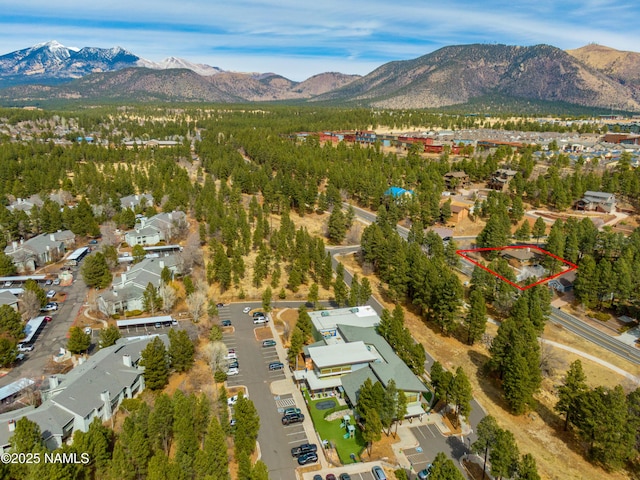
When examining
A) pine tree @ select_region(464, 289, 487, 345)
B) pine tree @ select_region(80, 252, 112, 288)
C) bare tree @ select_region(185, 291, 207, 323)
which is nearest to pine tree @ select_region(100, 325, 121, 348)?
bare tree @ select_region(185, 291, 207, 323)

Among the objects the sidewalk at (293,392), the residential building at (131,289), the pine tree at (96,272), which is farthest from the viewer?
the pine tree at (96,272)

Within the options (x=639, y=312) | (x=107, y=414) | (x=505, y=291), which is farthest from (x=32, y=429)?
(x=639, y=312)

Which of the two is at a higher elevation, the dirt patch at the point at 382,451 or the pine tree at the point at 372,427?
the pine tree at the point at 372,427

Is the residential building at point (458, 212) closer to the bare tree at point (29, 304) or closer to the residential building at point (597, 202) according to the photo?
the residential building at point (597, 202)

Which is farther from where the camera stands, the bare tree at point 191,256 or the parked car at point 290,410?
the bare tree at point 191,256

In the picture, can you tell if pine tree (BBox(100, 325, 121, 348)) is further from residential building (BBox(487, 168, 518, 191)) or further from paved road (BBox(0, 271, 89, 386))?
residential building (BBox(487, 168, 518, 191))

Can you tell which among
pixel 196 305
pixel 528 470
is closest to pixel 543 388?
pixel 528 470

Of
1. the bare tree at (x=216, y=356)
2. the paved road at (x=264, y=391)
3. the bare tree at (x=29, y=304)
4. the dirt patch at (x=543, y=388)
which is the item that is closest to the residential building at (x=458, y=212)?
the dirt patch at (x=543, y=388)

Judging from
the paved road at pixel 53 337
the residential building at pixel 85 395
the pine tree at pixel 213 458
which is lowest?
the paved road at pixel 53 337
